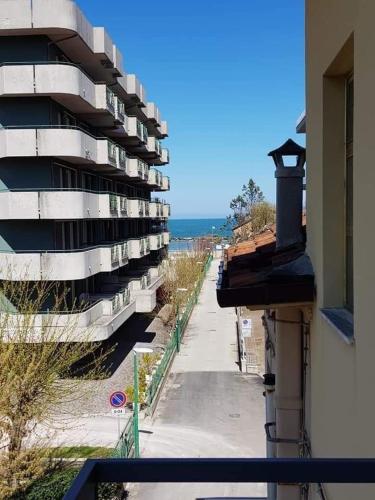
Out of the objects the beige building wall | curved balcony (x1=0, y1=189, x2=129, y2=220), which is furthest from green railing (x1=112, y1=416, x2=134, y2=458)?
the beige building wall

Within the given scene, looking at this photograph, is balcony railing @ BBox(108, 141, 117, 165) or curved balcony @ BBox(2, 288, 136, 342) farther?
balcony railing @ BBox(108, 141, 117, 165)

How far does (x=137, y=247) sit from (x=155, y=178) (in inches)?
437

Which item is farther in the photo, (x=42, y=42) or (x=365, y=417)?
(x=42, y=42)

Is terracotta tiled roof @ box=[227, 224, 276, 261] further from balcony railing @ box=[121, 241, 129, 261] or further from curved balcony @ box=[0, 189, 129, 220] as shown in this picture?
balcony railing @ box=[121, 241, 129, 261]

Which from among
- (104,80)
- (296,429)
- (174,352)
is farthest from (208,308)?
(296,429)

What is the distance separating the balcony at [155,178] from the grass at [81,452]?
24473 millimetres

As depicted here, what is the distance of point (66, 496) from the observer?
129 cm

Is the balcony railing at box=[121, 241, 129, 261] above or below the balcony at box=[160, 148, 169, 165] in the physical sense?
below

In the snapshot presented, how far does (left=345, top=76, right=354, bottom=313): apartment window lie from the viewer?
326cm

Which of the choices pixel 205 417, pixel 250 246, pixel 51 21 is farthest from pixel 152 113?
pixel 250 246

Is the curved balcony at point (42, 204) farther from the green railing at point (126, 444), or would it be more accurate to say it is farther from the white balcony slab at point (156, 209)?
the white balcony slab at point (156, 209)

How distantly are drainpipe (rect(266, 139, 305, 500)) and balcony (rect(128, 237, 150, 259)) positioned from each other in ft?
77.9

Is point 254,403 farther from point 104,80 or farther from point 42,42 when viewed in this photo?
point 104,80

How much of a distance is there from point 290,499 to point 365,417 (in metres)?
2.75
